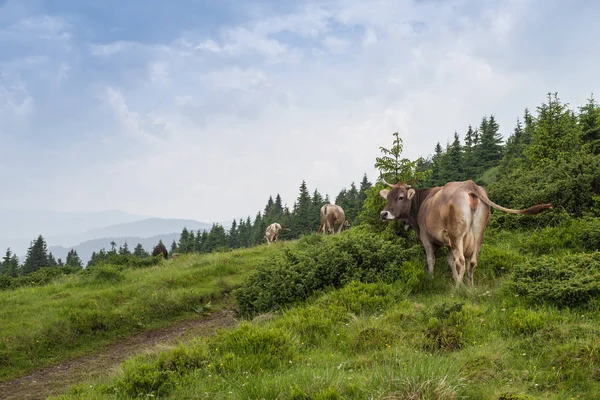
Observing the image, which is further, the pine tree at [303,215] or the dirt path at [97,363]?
the pine tree at [303,215]

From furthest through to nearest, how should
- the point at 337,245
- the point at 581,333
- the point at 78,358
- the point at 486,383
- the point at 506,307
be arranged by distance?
the point at 337,245
the point at 78,358
the point at 506,307
the point at 581,333
the point at 486,383

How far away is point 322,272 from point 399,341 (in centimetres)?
432

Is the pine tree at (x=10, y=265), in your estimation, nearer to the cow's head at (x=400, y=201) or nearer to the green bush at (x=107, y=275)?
the green bush at (x=107, y=275)

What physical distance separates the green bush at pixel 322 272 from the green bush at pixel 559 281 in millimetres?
2329

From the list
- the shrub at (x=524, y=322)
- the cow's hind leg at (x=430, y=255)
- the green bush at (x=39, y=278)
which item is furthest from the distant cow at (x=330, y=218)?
the shrub at (x=524, y=322)

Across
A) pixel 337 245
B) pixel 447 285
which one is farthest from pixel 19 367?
pixel 447 285

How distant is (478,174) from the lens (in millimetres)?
69188

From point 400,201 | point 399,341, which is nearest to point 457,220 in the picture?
point 400,201

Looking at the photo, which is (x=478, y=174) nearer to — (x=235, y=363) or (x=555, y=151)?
(x=555, y=151)

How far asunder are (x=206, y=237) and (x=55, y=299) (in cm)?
8544

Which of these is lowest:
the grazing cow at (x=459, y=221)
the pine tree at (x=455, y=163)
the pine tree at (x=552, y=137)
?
the grazing cow at (x=459, y=221)

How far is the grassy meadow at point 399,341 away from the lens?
4797 millimetres

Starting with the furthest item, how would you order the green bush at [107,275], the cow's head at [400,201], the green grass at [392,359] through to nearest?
the green bush at [107,275] < the cow's head at [400,201] < the green grass at [392,359]

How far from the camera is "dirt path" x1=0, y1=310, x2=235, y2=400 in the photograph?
27.6ft
